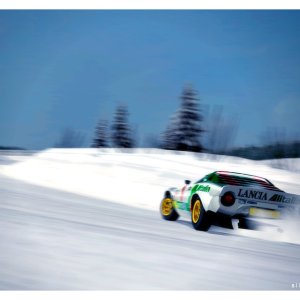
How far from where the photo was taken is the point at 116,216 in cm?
816

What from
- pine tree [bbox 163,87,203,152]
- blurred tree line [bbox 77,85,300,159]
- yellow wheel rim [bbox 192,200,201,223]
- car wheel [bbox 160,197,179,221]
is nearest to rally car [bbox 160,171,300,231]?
yellow wheel rim [bbox 192,200,201,223]

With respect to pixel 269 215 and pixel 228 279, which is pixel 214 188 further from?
pixel 228 279

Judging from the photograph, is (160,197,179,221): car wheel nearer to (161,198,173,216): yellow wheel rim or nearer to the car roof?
(161,198,173,216): yellow wheel rim

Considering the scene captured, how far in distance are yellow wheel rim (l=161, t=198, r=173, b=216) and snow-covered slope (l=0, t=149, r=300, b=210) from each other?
6.26ft

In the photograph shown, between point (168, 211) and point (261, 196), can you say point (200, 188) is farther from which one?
point (168, 211)

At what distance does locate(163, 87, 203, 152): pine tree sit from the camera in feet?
92.9

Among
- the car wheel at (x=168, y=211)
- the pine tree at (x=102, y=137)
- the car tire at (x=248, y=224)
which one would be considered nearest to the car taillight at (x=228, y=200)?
the car tire at (x=248, y=224)

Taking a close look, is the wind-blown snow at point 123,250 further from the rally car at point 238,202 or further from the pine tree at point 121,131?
the pine tree at point 121,131

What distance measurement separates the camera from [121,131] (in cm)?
2850

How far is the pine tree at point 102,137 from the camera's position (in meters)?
24.1

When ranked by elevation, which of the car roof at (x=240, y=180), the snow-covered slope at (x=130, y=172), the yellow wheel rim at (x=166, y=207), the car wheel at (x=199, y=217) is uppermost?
the car roof at (x=240, y=180)

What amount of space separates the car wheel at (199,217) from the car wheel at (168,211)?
1.18 meters

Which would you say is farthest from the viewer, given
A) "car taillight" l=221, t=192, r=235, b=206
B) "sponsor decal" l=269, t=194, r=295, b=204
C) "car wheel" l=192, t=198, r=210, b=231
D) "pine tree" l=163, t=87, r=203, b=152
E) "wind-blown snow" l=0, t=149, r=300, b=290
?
"pine tree" l=163, t=87, r=203, b=152
